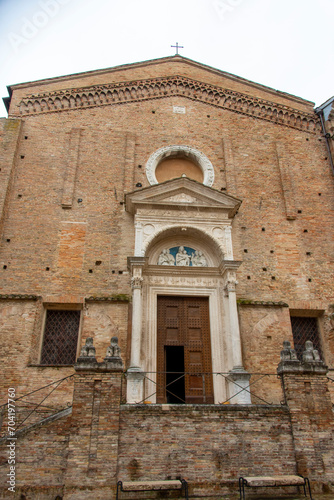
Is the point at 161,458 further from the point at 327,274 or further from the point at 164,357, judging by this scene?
the point at 327,274

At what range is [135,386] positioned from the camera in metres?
10.6

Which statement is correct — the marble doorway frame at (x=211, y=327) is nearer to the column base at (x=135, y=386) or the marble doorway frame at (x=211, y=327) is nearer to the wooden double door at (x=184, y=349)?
the wooden double door at (x=184, y=349)

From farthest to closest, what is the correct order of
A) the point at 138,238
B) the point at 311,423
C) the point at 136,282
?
the point at 138,238 → the point at 136,282 → the point at 311,423

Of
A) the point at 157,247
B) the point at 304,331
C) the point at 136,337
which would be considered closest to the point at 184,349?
the point at 136,337

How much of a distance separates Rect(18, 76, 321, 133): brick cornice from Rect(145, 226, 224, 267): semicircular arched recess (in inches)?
232

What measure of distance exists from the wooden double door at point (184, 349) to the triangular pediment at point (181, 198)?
112 inches

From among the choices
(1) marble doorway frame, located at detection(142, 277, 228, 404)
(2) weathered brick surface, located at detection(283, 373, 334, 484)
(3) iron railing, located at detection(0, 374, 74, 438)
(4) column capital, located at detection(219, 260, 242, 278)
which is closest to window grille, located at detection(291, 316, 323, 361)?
(1) marble doorway frame, located at detection(142, 277, 228, 404)

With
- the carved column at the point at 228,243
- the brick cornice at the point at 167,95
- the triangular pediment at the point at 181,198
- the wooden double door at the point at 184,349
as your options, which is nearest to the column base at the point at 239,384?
the wooden double door at the point at 184,349

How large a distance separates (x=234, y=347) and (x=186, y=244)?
366 centimetres

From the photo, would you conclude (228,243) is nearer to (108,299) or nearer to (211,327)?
(211,327)

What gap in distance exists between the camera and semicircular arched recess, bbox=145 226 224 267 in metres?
13.0

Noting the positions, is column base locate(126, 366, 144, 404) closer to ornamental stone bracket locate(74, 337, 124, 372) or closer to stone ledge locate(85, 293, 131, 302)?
stone ledge locate(85, 293, 131, 302)

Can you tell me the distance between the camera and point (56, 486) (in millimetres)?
7660

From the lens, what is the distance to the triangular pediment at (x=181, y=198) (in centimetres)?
1316
